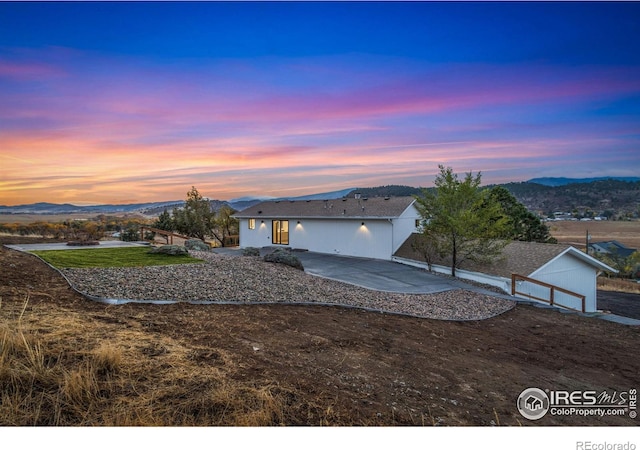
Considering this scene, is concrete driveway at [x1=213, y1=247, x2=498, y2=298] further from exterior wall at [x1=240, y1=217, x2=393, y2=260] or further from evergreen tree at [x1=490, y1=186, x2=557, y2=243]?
evergreen tree at [x1=490, y1=186, x2=557, y2=243]

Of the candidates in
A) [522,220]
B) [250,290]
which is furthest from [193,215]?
[522,220]

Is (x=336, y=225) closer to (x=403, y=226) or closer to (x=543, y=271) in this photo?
(x=403, y=226)

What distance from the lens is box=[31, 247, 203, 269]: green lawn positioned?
25.4 ft

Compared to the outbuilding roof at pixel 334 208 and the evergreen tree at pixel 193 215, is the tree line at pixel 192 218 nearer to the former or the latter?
the evergreen tree at pixel 193 215

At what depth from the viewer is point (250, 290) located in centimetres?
694

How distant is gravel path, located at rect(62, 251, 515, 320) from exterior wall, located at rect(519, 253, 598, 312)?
13.0 feet

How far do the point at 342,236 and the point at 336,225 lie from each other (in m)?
0.70

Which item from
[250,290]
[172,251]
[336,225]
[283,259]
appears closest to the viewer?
[250,290]

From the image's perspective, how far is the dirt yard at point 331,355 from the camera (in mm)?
2703

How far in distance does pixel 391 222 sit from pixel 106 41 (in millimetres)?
13295

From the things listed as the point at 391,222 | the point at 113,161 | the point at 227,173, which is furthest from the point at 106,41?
the point at 391,222

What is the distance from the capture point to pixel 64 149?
301 inches

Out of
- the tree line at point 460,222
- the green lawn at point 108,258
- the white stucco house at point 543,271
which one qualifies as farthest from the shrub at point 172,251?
the white stucco house at point 543,271

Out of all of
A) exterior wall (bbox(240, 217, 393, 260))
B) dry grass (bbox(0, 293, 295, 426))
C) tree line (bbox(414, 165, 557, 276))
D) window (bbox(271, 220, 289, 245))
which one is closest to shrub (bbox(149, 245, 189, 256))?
dry grass (bbox(0, 293, 295, 426))
